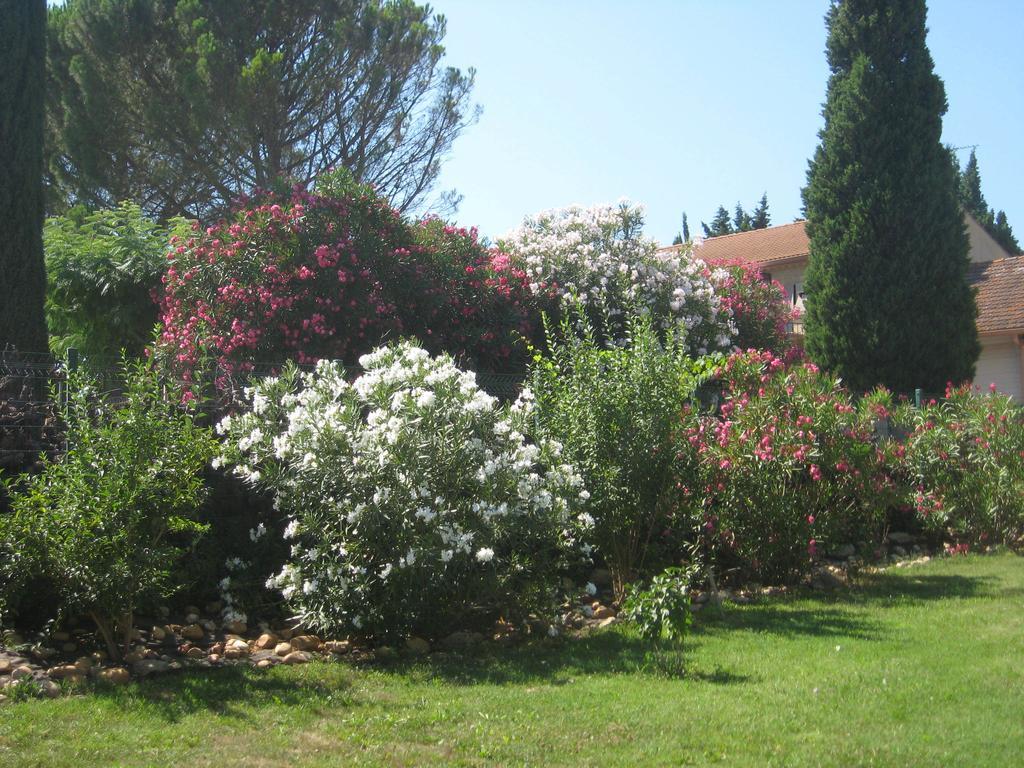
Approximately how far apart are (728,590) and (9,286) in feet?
26.5

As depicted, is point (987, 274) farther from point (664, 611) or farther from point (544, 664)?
point (544, 664)

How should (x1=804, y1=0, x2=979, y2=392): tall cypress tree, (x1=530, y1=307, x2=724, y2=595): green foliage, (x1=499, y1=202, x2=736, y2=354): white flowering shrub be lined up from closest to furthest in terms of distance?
1. (x1=530, y1=307, x2=724, y2=595): green foliage
2. (x1=499, y1=202, x2=736, y2=354): white flowering shrub
3. (x1=804, y1=0, x2=979, y2=392): tall cypress tree

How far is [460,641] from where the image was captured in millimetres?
6668

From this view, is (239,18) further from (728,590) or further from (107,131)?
(728,590)

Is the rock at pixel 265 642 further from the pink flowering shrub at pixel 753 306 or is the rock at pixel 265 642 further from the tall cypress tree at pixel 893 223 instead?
the tall cypress tree at pixel 893 223

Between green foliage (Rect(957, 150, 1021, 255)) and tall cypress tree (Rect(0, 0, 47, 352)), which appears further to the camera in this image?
green foliage (Rect(957, 150, 1021, 255))

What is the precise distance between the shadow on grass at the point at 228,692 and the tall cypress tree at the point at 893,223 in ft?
43.3

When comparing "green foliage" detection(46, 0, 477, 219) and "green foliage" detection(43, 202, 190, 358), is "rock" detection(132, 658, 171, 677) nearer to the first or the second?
"green foliage" detection(43, 202, 190, 358)

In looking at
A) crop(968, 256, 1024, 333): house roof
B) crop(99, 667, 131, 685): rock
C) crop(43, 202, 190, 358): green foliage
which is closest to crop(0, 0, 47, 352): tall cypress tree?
crop(43, 202, 190, 358): green foliage

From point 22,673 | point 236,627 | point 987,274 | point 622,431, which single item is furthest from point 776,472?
point 987,274

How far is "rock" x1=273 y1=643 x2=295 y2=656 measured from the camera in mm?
6258

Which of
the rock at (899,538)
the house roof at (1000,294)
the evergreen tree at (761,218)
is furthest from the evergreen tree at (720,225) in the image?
the rock at (899,538)

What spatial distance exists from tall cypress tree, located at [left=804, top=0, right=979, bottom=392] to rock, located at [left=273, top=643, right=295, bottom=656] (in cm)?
1262

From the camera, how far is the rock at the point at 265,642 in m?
6.46
